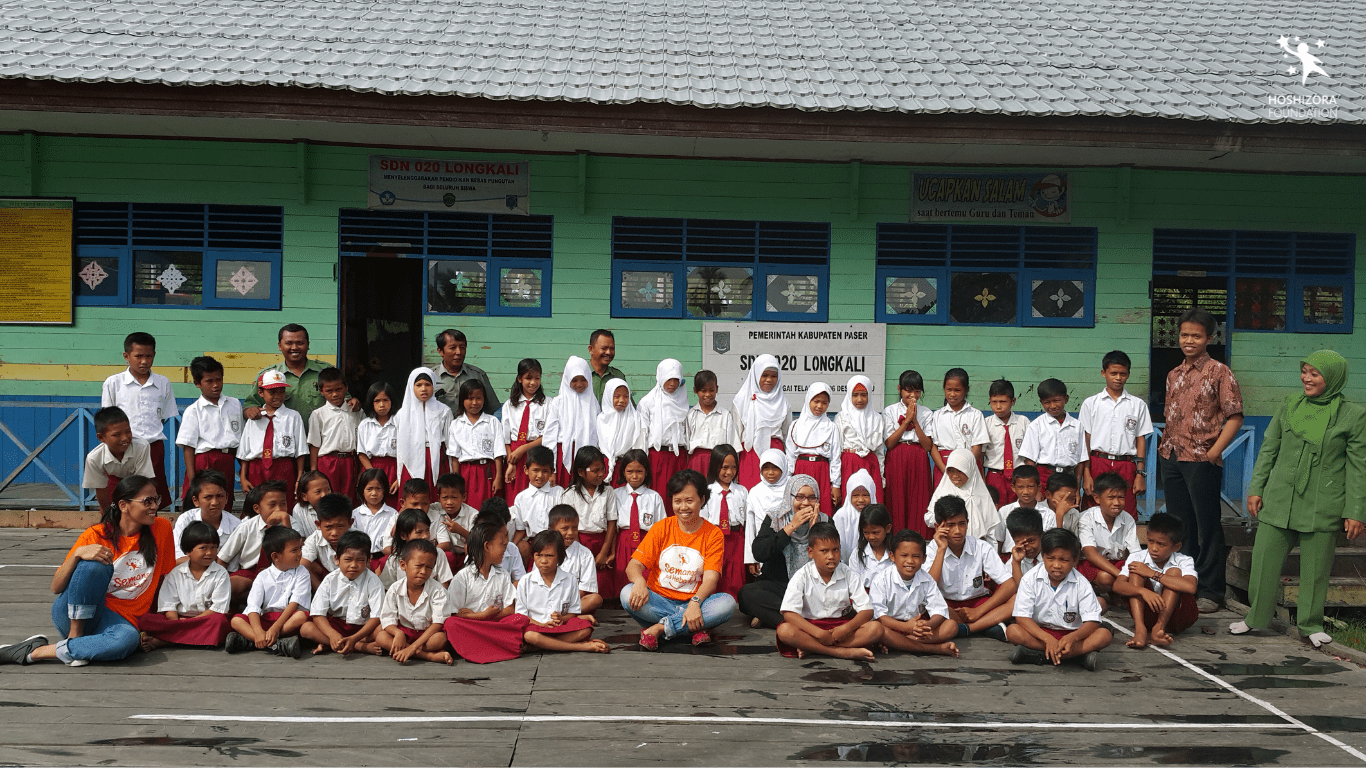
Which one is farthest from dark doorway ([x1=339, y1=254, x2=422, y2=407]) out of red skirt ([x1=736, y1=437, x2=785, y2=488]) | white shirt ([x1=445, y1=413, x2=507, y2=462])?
red skirt ([x1=736, y1=437, x2=785, y2=488])

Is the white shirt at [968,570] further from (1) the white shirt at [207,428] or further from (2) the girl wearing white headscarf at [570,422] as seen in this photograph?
(1) the white shirt at [207,428]

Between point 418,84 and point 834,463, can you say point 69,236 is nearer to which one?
point 418,84

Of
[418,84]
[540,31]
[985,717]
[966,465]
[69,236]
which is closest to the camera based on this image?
[985,717]

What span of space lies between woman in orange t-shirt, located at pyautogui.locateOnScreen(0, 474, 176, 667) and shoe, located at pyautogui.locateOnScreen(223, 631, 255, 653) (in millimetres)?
422

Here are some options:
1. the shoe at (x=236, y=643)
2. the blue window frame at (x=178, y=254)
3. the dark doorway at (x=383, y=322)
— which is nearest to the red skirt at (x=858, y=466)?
the shoe at (x=236, y=643)

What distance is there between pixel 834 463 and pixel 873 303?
2.51 meters

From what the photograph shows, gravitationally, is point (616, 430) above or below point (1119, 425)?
below

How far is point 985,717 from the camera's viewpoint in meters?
4.32

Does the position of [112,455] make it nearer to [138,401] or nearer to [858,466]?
[138,401]

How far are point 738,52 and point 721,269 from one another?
77.1 inches

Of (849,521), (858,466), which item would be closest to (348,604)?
(849,521)

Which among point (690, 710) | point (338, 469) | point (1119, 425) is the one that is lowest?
point (690, 710)

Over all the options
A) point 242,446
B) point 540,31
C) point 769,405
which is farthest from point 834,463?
point 540,31

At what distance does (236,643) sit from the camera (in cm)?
510
